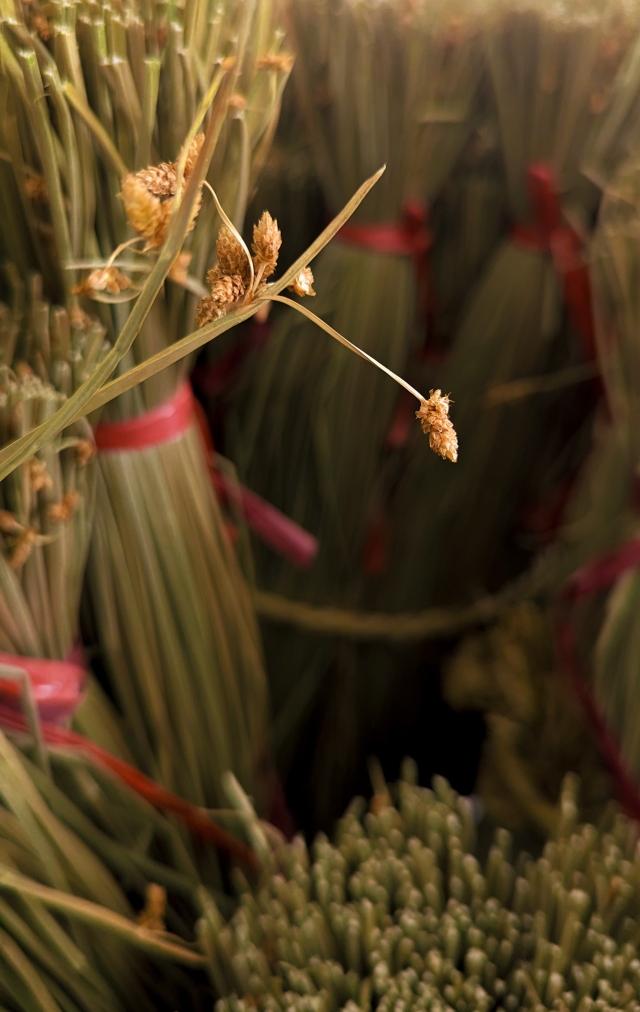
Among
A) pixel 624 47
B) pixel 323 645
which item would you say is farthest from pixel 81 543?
pixel 624 47

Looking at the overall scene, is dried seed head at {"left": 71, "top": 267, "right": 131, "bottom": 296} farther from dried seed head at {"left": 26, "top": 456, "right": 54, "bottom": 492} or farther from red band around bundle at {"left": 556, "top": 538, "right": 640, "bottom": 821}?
red band around bundle at {"left": 556, "top": 538, "right": 640, "bottom": 821}

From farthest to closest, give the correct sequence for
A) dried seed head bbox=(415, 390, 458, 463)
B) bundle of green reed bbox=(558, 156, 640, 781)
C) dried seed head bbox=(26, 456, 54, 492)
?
bundle of green reed bbox=(558, 156, 640, 781), dried seed head bbox=(26, 456, 54, 492), dried seed head bbox=(415, 390, 458, 463)

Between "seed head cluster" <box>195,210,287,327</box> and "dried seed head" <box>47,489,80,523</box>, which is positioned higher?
"seed head cluster" <box>195,210,287,327</box>

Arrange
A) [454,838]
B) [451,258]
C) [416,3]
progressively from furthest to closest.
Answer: [451,258] < [416,3] < [454,838]

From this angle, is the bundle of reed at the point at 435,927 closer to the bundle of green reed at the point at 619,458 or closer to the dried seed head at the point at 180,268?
the bundle of green reed at the point at 619,458

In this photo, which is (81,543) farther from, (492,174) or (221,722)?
(492,174)

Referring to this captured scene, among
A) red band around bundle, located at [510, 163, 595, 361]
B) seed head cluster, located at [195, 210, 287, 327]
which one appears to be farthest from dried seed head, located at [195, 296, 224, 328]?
red band around bundle, located at [510, 163, 595, 361]
